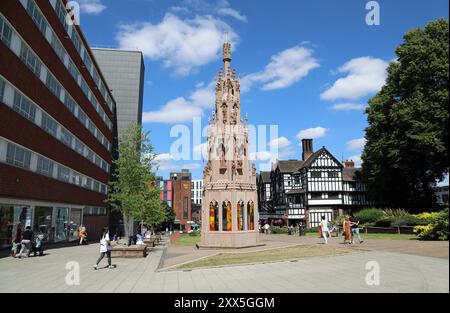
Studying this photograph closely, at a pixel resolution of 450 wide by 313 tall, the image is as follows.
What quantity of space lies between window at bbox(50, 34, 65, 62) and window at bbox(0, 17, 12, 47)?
785cm

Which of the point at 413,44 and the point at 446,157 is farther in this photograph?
the point at 413,44

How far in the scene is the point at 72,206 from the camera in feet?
123

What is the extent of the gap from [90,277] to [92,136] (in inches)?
Answer: 1455

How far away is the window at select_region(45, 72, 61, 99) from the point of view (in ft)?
95.5

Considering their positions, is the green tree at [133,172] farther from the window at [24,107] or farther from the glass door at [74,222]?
the glass door at [74,222]

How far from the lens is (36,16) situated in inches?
1033

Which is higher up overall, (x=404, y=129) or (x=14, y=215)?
(x=404, y=129)

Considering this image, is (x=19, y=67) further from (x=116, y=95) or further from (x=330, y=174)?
(x=116, y=95)

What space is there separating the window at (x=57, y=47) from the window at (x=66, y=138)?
7.07 m

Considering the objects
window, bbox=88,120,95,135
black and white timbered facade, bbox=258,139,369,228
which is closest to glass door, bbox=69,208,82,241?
window, bbox=88,120,95,135

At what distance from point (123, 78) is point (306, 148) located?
1947 inches

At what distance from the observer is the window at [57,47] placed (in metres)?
30.1

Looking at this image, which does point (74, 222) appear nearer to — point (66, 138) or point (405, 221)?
point (66, 138)
